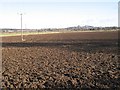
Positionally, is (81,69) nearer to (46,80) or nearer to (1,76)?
(46,80)

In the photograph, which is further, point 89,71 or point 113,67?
point 113,67

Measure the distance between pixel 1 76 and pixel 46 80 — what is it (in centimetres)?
270

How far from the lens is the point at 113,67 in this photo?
1507 centimetres

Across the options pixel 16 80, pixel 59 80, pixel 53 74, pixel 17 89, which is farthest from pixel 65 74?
pixel 17 89

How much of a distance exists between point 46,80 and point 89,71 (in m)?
2.92

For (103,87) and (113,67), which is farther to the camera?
(113,67)

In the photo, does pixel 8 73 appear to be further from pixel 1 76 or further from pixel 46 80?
pixel 46 80

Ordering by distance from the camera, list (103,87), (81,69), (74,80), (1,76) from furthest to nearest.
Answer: (81,69), (1,76), (74,80), (103,87)

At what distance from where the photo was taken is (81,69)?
→ 47.6ft

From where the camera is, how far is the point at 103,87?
34.4 ft

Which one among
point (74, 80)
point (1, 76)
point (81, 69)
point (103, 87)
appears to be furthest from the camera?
point (81, 69)

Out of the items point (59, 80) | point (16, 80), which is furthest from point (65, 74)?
point (16, 80)

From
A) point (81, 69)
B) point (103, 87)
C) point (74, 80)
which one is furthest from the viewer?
point (81, 69)

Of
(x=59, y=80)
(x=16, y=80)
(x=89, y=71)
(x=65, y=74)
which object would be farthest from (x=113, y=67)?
(x=16, y=80)
